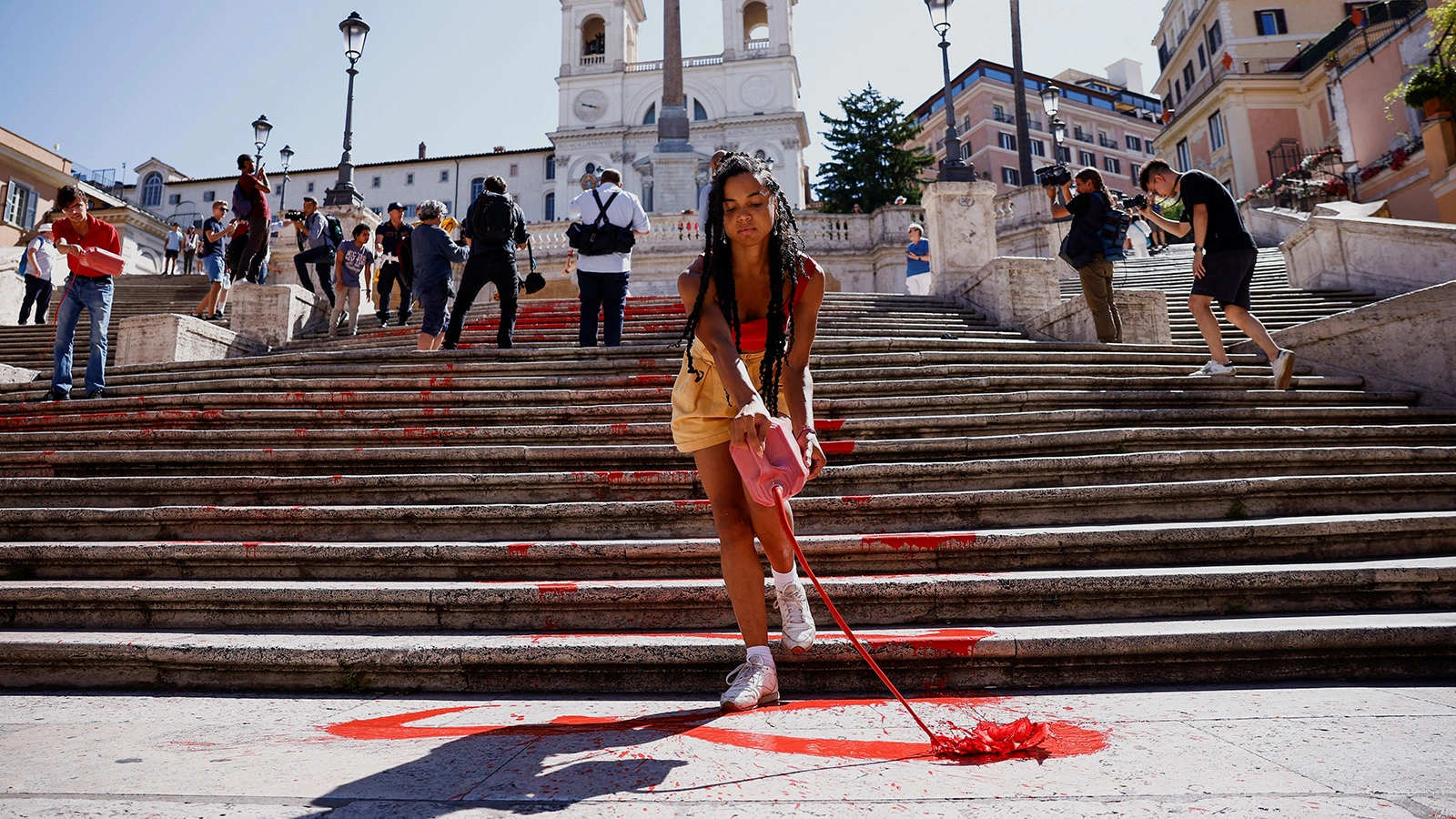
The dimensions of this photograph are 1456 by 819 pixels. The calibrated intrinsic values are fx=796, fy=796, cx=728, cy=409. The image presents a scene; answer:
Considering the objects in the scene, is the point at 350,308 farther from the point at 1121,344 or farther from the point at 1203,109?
the point at 1203,109

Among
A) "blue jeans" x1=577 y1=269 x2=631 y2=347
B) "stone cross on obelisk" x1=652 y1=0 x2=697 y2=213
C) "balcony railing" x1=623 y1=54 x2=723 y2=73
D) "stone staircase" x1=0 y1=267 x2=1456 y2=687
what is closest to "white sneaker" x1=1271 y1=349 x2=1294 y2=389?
"stone staircase" x1=0 y1=267 x2=1456 y2=687

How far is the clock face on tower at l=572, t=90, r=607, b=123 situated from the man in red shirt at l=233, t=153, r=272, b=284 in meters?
44.3

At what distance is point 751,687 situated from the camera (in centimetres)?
266

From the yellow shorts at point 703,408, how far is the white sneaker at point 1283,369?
15.6 feet

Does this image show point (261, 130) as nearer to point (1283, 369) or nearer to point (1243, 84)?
point (1283, 369)

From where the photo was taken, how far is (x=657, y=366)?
6840 mm

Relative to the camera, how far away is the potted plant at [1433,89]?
1526 centimetres

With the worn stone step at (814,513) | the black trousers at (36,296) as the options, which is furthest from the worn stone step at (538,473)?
the black trousers at (36,296)

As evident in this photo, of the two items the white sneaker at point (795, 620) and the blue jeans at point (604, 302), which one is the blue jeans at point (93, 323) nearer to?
the blue jeans at point (604, 302)

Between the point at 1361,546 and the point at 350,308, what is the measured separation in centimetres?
1115

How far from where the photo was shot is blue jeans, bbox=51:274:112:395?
645 centimetres

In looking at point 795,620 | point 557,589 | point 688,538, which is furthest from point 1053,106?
point 795,620

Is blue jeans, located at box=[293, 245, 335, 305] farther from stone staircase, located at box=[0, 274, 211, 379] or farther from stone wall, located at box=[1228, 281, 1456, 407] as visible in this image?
stone wall, located at box=[1228, 281, 1456, 407]

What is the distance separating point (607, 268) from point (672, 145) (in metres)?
21.5
